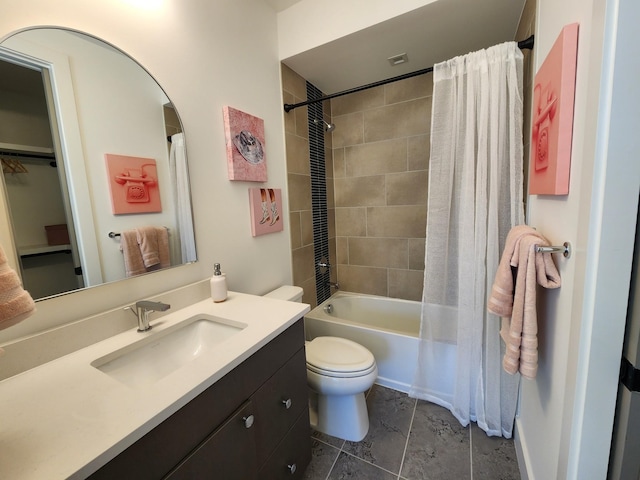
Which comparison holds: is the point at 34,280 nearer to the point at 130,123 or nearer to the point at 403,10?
the point at 130,123

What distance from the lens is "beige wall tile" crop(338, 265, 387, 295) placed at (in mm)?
2557

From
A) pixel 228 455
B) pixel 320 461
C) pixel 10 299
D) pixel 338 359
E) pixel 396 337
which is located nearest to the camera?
pixel 10 299

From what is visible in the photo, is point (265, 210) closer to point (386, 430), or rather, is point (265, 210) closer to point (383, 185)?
point (383, 185)

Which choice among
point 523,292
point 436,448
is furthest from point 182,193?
point 436,448

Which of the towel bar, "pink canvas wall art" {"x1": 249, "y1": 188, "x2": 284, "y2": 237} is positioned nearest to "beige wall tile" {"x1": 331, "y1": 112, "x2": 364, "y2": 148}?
"pink canvas wall art" {"x1": 249, "y1": 188, "x2": 284, "y2": 237}

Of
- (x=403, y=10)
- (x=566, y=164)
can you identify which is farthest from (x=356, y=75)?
(x=566, y=164)

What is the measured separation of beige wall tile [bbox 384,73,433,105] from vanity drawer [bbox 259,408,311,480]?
2364 millimetres

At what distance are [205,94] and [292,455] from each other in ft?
5.73

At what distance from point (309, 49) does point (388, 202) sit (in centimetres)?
133

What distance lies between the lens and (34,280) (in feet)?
2.79

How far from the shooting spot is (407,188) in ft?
7.65

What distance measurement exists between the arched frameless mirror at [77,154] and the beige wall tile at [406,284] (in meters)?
1.90

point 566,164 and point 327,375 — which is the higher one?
point 566,164

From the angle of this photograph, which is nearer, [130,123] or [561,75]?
[561,75]
